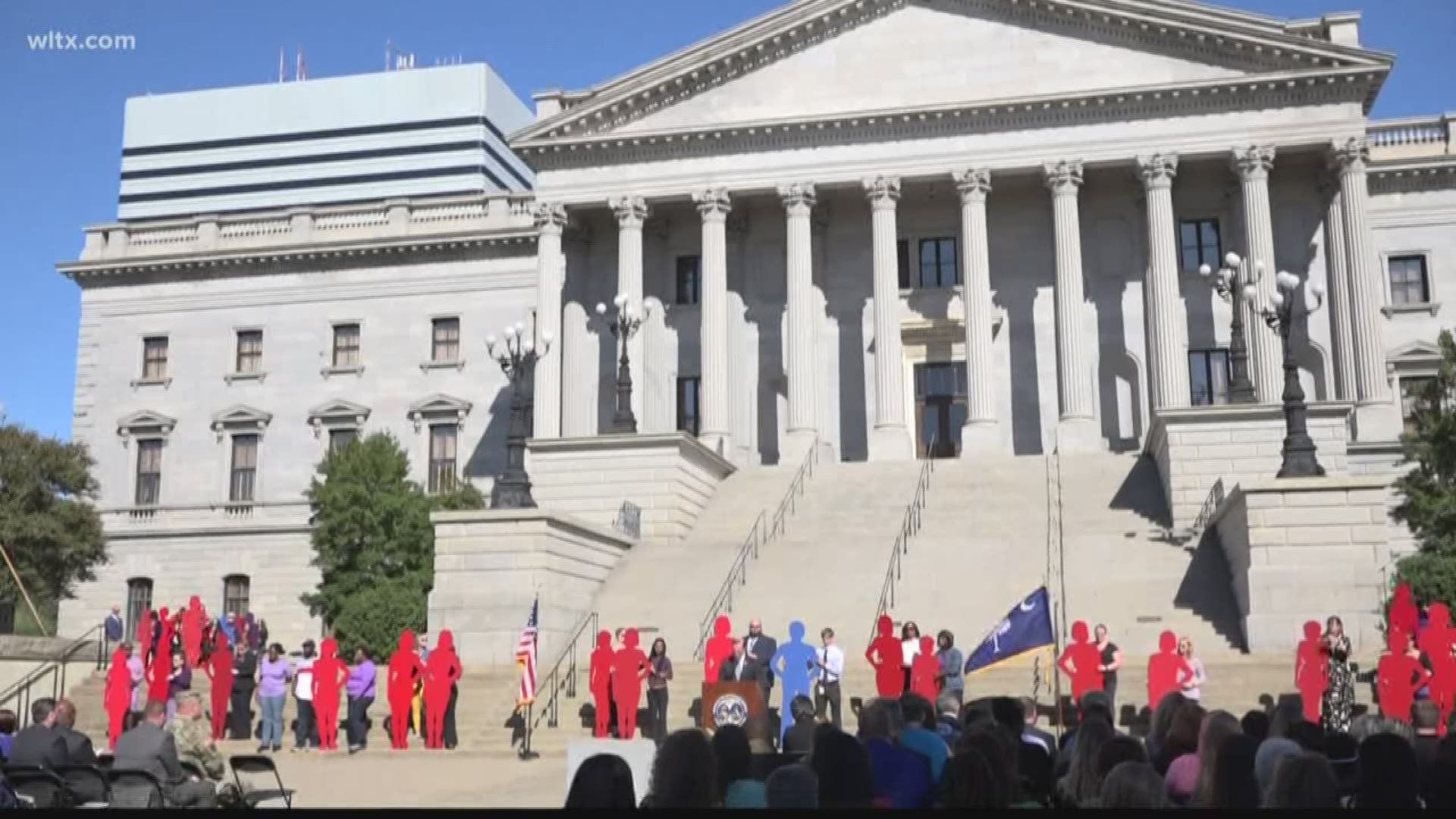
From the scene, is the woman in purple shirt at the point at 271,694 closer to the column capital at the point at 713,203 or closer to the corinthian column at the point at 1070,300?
the column capital at the point at 713,203

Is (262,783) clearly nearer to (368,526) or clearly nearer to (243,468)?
(368,526)

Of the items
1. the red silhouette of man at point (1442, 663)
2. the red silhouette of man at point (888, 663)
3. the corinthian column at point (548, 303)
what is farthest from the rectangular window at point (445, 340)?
the red silhouette of man at point (1442, 663)

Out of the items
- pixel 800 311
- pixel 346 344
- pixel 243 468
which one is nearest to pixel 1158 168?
pixel 800 311

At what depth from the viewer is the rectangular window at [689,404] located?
160 ft

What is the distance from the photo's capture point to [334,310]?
2101 inches

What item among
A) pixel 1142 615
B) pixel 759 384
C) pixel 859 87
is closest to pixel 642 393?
pixel 759 384

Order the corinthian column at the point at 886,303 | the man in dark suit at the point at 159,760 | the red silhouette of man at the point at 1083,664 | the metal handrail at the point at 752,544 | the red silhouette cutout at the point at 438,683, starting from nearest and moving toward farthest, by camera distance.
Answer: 1. the man in dark suit at the point at 159,760
2. the red silhouette of man at the point at 1083,664
3. the red silhouette cutout at the point at 438,683
4. the metal handrail at the point at 752,544
5. the corinthian column at the point at 886,303

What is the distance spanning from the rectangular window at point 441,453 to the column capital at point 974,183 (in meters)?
20.1

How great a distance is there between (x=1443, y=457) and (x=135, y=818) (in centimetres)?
2824

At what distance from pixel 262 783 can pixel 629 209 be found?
99.0 ft

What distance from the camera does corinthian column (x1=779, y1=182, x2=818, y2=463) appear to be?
1759 inches

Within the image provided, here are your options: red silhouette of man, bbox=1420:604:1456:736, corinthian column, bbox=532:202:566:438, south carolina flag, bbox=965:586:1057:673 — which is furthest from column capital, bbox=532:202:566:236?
Result: red silhouette of man, bbox=1420:604:1456:736

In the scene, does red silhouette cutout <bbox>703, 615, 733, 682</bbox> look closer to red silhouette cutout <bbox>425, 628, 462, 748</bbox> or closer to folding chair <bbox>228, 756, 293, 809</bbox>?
red silhouette cutout <bbox>425, 628, 462, 748</bbox>

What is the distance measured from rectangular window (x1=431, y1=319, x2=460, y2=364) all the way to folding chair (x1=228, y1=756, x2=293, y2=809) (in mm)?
33974
